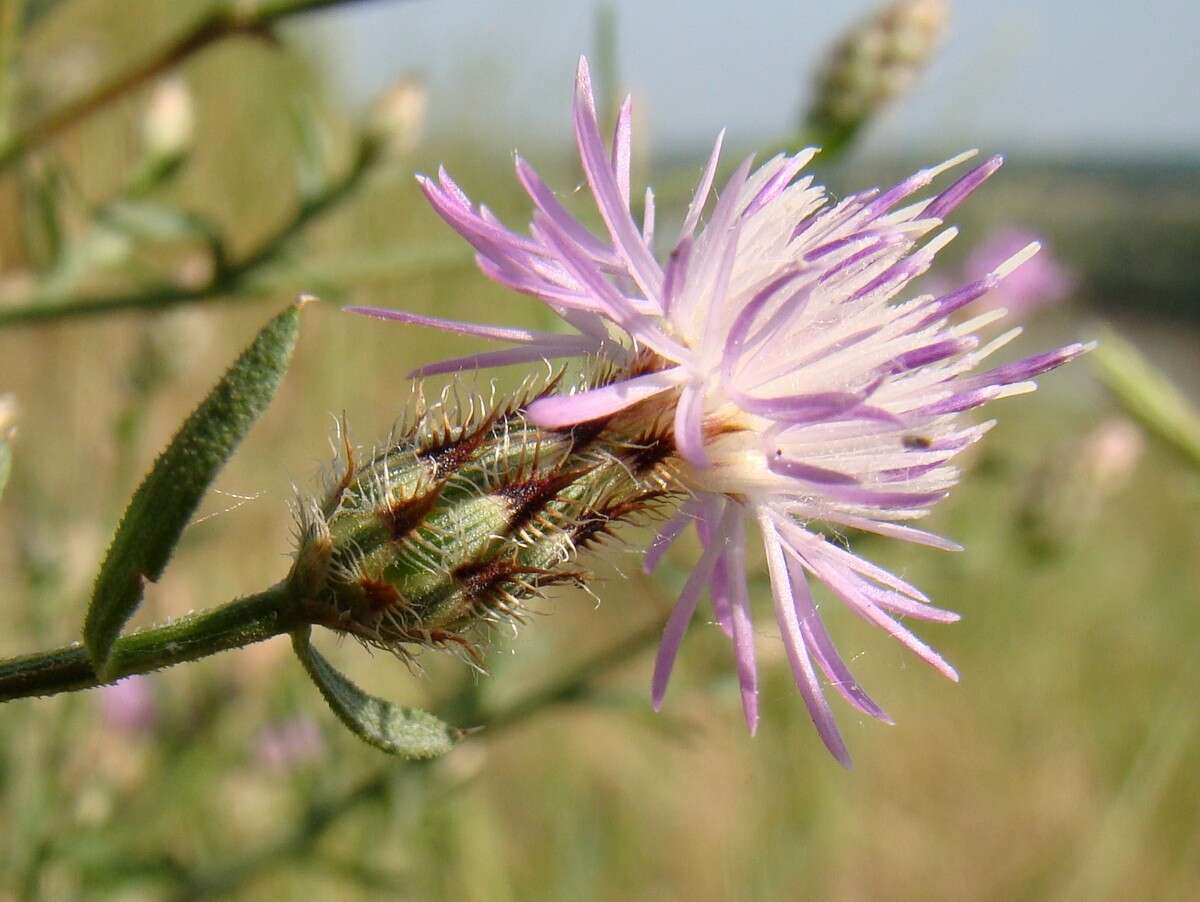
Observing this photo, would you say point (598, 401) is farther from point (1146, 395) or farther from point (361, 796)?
point (361, 796)

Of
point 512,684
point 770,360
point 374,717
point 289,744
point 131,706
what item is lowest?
point 131,706

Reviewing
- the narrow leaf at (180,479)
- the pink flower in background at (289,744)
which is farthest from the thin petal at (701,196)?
the pink flower in background at (289,744)

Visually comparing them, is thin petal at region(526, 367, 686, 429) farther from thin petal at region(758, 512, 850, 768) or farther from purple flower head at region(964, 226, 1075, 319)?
purple flower head at region(964, 226, 1075, 319)

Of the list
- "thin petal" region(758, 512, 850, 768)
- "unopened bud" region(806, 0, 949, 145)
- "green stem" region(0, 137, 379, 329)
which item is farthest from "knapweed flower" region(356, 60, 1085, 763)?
"unopened bud" region(806, 0, 949, 145)

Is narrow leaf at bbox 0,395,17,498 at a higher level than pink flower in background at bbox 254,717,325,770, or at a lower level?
higher

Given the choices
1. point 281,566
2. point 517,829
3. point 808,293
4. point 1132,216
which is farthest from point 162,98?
point 1132,216

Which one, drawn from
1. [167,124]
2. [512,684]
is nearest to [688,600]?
[167,124]

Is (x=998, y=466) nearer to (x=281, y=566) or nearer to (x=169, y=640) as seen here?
(x=169, y=640)
